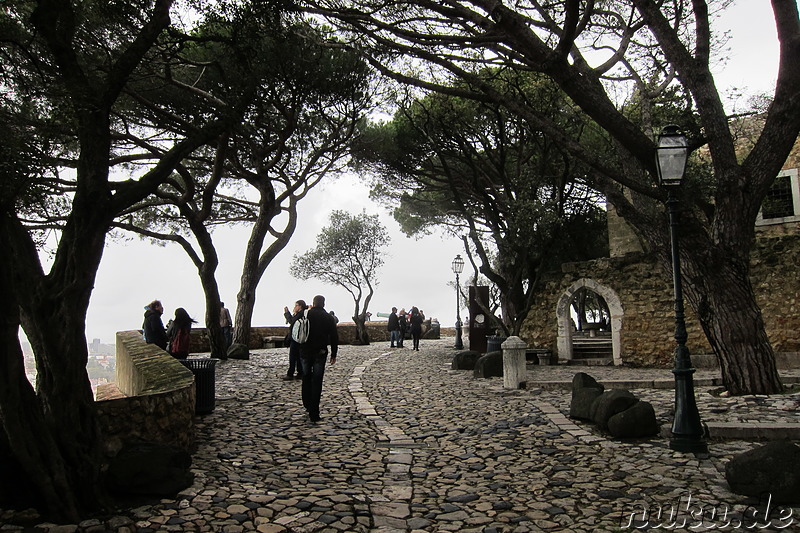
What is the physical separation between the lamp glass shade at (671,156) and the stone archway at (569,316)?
381 inches

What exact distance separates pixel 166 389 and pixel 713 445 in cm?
597

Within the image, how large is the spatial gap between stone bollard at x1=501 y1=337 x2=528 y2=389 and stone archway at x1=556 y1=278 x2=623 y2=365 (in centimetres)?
584

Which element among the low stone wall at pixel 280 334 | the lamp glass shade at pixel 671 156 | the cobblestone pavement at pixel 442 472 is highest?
the lamp glass shade at pixel 671 156

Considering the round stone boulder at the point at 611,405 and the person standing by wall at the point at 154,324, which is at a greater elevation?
the person standing by wall at the point at 154,324

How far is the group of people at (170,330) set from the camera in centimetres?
1166

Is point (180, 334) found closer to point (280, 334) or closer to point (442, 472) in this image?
point (442, 472)

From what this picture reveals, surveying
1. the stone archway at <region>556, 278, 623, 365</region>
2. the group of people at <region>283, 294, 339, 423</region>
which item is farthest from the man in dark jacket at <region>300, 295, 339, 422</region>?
the stone archway at <region>556, 278, 623, 365</region>

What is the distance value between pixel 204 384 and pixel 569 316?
38.4 feet

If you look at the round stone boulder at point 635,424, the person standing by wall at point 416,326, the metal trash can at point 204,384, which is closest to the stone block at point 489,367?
the round stone boulder at point 635,424

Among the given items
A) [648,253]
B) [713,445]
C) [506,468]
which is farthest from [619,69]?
[506,468]

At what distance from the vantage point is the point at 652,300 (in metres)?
15.4

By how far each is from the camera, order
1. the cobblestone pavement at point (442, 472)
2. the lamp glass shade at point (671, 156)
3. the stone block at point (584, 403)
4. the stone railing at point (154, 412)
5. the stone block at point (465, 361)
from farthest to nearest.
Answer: the stone block at point (465, 361)
the stone block at point (584, 403)
the lamp glass shade at point (671, 156)
the stone railing at point (154, 412)
the cobblestone pavement at point (442, 472)

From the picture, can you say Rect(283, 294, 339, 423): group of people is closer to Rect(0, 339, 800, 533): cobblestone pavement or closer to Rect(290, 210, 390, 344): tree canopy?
Rect(0, 339, 800, 533): cobblestone pavement

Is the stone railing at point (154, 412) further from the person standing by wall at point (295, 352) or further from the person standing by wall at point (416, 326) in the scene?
the person standing by wall at point (416, 326)
